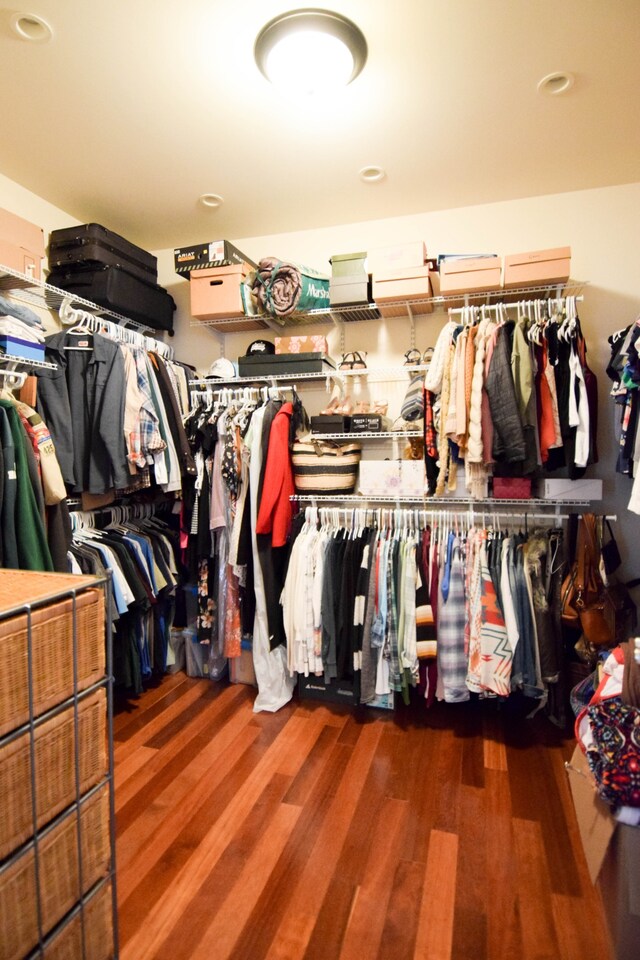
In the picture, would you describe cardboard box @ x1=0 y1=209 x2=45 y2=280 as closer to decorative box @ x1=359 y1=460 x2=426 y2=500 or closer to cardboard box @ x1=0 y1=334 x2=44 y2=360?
cardboard box @ x1=0 y1=334 x2=44 y2=360

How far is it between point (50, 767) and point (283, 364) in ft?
7.52

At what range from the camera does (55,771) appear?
0.74 metres

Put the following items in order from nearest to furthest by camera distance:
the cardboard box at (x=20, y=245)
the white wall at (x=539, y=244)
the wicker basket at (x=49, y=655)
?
the wicker basket at (x=49, y=655) → the cardboard box at (x=20, y=245) → the white wall at (x=539, y=244)

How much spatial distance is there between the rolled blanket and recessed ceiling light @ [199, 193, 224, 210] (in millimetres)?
390

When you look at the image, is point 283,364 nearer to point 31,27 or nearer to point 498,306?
point 498,306

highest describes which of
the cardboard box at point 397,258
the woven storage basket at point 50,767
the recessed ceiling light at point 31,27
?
the recessed ceiling light at point 31,27

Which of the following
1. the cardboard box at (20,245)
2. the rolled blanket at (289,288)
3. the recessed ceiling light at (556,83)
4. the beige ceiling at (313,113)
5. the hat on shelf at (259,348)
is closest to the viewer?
the beige ceiling at (313,113)

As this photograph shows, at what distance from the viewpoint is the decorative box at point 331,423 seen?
2.57 m

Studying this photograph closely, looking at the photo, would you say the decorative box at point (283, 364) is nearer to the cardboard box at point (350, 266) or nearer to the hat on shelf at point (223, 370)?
the hat on shelf at point (223, 370)

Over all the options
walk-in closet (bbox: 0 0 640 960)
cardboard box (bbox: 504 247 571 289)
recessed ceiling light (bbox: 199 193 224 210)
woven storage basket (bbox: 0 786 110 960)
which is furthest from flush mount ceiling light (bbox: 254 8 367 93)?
woven storage basket (bbox: 0 786 110 960)

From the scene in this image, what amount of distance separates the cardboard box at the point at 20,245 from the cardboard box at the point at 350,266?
1.46 m

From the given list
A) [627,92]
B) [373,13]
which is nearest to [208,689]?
[373,13]

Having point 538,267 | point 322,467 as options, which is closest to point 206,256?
point 322,467

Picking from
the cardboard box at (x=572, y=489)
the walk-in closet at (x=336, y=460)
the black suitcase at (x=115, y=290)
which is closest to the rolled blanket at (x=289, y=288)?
the walk-in closet at (x=336, y=460)
